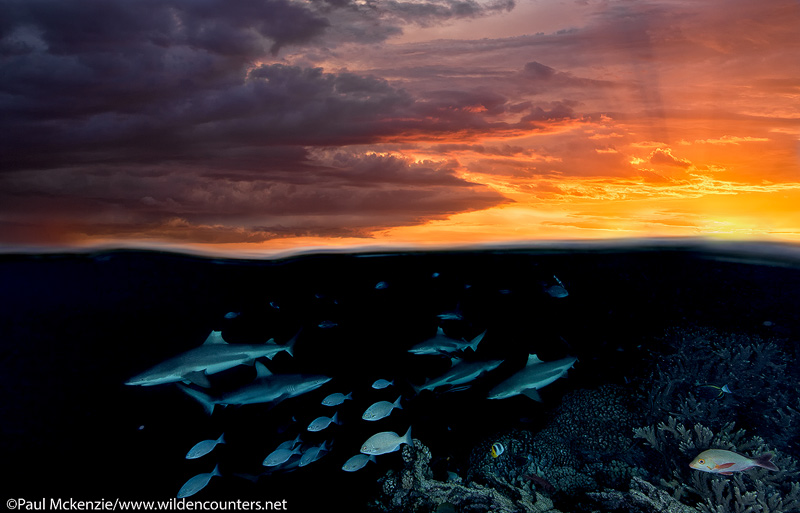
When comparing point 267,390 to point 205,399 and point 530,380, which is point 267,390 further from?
point 530,380

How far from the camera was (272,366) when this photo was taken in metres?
16.8

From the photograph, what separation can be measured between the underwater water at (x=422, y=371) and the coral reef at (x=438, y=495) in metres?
0.04

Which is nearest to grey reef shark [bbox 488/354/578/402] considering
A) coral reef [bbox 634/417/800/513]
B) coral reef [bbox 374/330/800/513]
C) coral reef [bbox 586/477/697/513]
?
coral reef [bbox 374/330/800/513]

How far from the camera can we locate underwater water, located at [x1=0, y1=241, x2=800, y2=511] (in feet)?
24.0

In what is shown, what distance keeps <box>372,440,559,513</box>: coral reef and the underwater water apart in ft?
0.12

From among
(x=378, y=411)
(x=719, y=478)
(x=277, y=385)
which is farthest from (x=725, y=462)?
(x=277, y=385)

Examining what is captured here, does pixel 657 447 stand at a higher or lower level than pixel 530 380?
lower

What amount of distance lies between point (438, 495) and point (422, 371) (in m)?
8.97

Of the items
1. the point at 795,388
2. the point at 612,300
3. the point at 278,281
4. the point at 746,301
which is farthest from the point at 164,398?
the point at 746,301

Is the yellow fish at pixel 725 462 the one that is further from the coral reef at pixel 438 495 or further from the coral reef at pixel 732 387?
the coral reef at pixel 732 387

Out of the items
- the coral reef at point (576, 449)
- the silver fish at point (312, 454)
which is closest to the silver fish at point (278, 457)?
the silver fish at point (312, 454)

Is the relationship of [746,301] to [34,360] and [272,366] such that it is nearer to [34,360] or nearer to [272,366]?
[272,366]

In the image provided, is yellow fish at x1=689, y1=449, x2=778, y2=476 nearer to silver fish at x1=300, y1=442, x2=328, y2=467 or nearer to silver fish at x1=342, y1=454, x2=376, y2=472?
silver fish at x1=342, y1=454, x2=376, y2=472

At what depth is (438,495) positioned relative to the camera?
20.6 ft
